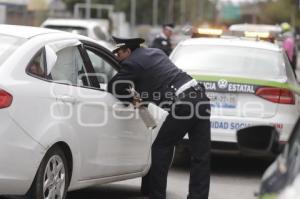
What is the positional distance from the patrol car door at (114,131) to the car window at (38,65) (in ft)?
1.64

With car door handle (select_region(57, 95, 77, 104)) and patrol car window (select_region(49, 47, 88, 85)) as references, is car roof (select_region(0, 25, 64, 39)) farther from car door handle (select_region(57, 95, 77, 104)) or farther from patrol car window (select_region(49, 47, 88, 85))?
car door handle (select_region(57, 95, 77, 104))

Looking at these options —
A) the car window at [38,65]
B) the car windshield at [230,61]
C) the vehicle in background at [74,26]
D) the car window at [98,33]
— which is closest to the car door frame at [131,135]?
the car window at [38,65]

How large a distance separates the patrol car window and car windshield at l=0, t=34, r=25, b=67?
1.14ft

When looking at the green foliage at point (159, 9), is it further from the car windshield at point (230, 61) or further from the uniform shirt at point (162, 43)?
the car windshield at point (230, 61)

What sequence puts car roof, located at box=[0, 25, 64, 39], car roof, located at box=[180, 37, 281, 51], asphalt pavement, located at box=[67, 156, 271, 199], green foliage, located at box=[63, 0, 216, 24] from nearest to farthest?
car roof, located at box=[0, 25, 64, 39] < asphalt pavement, located at box=[67, 156, 271, 199] < car roof, located at box=[180, 37, 281, 51] < green foliage, located at box=[63, 0, 216, 24]

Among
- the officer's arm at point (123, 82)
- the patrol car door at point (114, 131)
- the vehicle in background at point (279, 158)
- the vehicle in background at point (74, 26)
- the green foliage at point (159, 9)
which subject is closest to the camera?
the vehicle in background at point (279, 158)

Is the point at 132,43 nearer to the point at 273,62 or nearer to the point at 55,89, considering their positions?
the point at 55,89

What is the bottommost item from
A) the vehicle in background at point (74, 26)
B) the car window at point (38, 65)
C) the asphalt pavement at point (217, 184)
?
the asphalt pavement at point (217, 184)

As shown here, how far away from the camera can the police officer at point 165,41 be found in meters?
14.6

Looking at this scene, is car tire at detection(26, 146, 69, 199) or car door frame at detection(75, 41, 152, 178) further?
car door frame at detection(75, 41, 152, 178)

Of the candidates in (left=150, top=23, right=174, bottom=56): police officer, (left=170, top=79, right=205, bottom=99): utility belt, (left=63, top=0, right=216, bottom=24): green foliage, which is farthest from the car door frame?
(left=63, top=0, right=216, bottom=24): green foliage

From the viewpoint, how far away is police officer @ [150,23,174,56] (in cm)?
1462

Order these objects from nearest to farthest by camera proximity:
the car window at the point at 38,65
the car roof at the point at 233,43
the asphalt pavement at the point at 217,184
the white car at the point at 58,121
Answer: the white car at the point at 58,121, the car window at the point at 38,65, the asphalt pavement at the point at 217,184, the car roof at the point at 233,43

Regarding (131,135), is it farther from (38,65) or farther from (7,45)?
(7,45)
